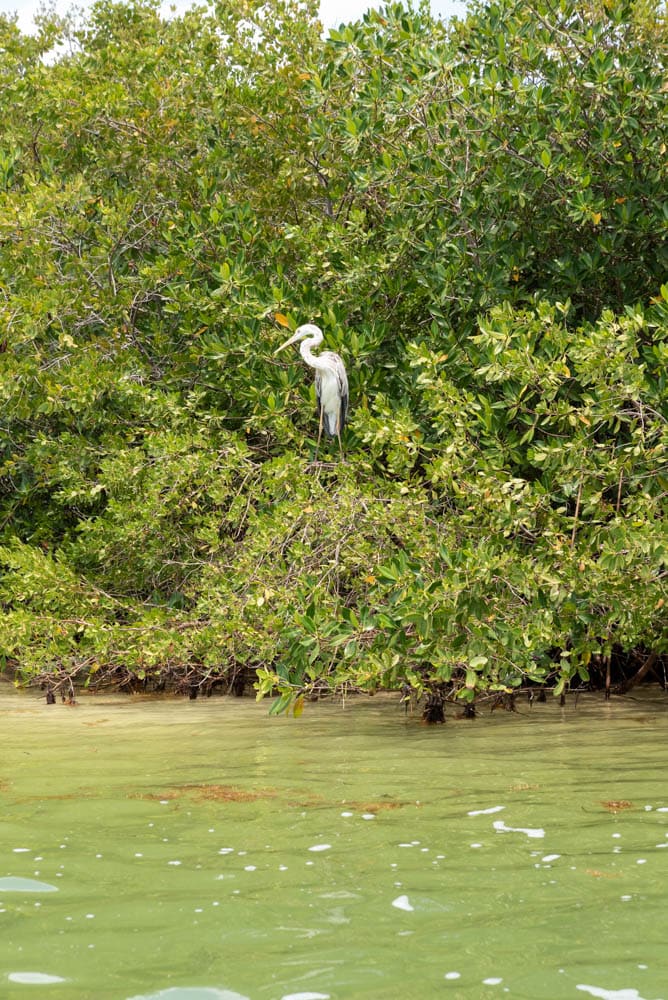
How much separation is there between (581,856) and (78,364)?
22.9 feet

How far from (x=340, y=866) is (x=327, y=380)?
475cm

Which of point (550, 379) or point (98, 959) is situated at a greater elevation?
point (550, 379)

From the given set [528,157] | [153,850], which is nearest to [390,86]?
[528,157]

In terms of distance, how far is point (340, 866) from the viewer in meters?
4.22

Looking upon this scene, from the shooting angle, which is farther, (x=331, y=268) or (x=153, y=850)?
(x=331, y=268)

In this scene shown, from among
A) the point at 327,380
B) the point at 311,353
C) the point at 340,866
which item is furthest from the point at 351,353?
the point at 340,866

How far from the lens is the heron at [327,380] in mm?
8390

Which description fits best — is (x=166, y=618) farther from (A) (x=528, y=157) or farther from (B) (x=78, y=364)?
(A) (x=528, y=157)

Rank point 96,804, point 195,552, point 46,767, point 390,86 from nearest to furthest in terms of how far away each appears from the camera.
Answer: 1. point 96,804
2. point 46,767
3. point 390,86
4. point 195,552

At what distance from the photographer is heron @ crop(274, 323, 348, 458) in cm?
839

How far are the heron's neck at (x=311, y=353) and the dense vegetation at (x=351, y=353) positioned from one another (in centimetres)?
24

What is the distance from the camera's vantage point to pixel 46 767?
6.62m

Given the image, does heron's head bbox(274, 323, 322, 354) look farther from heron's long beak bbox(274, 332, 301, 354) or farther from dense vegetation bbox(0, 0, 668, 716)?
dense vegetation bbox(0, 0, 668, 716)

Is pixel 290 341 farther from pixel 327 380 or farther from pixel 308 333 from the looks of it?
pixel 327 380
